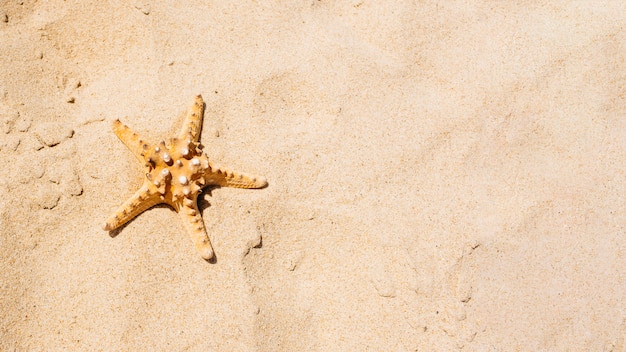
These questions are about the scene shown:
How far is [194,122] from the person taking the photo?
9.64 ft

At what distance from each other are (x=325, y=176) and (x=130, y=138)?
1294 millimetres

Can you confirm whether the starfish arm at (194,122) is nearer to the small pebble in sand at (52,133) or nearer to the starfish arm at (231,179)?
the starfish arm at (231,179)

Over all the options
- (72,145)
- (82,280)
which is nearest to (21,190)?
(72,145)

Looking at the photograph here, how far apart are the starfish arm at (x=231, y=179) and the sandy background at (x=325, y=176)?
2.8 inches

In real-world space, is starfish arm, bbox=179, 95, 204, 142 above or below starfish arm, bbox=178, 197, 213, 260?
above

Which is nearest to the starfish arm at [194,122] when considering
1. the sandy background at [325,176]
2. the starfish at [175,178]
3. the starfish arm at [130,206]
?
the starfish at [175,178]

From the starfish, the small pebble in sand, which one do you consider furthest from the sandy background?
the starfish

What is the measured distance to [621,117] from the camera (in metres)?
3.29

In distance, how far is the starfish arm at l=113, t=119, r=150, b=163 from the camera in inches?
110

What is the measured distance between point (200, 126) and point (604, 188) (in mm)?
2868

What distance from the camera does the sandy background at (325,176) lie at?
2.77 metres

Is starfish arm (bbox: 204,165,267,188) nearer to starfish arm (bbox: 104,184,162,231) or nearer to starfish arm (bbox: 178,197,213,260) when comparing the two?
starfish arm (bbox: 178,197,213,260)

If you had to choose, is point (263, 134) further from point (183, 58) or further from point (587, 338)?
point (587, 338)

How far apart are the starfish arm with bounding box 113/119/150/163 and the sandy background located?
0.52 feet
